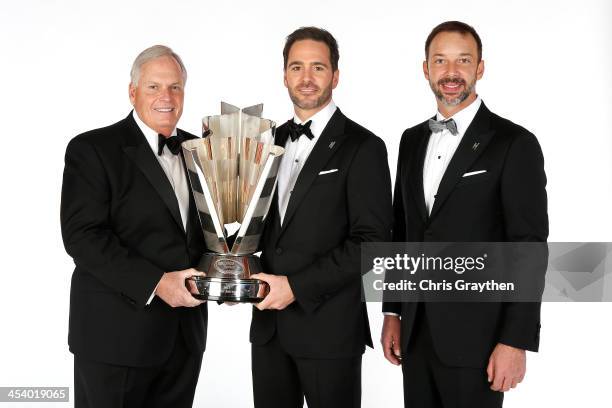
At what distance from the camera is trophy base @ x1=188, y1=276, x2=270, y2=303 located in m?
3.15

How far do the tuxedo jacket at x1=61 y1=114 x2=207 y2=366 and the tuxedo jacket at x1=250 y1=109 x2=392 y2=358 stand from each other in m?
0.47

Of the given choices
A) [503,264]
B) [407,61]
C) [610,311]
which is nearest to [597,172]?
[610,311]

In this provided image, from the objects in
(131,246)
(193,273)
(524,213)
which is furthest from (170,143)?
(524,213)

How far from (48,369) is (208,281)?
3.07 meters

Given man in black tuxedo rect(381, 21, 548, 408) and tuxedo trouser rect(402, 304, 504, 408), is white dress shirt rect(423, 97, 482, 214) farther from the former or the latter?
tuxedo trouser rect(402, 304, 504, 408)

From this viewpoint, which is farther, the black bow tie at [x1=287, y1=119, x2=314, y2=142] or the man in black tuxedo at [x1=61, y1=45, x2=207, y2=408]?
the black bow tie at [x1=287, y1=119, x2=314, y2=142]

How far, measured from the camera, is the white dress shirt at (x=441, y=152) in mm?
3344

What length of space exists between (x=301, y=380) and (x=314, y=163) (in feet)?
3.03

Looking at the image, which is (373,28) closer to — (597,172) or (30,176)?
(597,172)

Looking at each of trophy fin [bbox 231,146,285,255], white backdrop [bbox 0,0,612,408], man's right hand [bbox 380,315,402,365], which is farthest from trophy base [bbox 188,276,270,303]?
white backdrop [bbox 0,0,612,408]

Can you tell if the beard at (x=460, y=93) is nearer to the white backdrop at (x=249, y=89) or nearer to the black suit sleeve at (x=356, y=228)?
the black suit sleeve at (x=356, y=228)

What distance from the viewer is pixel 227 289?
315 centimetres

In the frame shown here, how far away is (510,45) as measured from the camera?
5746mm

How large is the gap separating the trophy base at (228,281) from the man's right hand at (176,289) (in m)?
0.02
